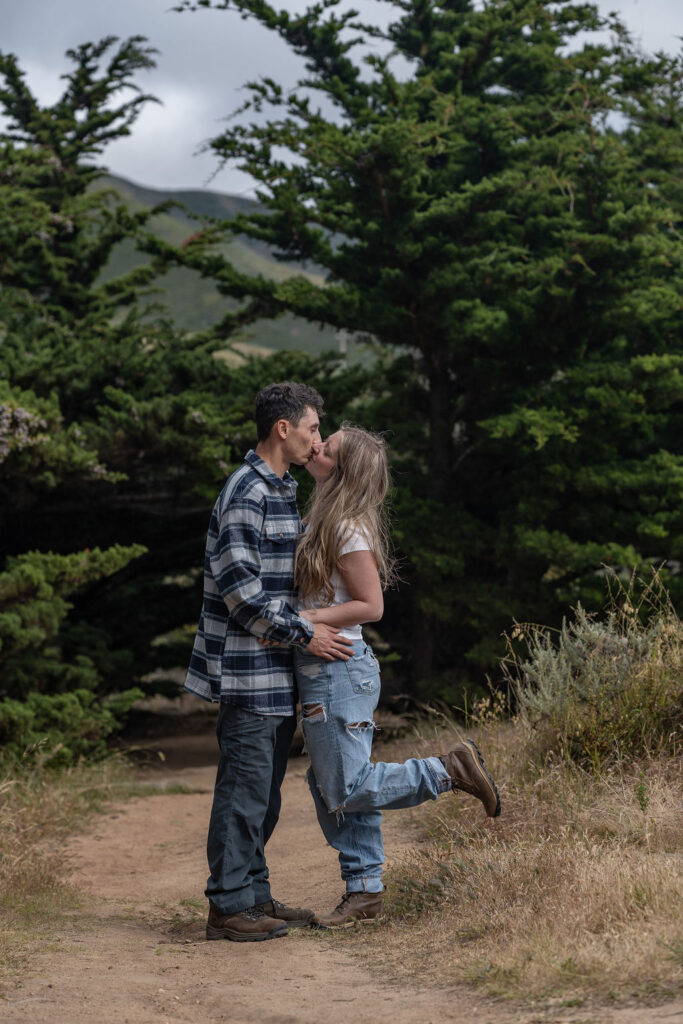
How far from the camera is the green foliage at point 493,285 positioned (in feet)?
33.2

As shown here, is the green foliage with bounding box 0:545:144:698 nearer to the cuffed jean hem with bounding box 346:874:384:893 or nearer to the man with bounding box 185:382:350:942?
the man with bounding box 185:382:350:942

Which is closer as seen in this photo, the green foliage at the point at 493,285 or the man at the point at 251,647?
the man at the point at 251,647

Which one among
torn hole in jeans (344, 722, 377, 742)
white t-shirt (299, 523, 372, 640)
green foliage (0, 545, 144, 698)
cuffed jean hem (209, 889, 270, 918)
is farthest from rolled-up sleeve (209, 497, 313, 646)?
green foliage (0, 545, 144, 698)

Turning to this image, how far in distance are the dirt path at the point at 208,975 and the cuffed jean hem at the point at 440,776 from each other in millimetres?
710

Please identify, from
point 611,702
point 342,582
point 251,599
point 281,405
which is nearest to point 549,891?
point 342,582

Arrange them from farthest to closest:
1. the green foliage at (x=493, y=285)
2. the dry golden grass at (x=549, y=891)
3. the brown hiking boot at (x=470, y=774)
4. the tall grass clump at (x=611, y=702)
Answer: the green foliage at (x=493, y=285) → the tall grass clump at (x=611, y=702) → the brown hiking boot at (x=470, y=774) → the dry golden grass at (x=549, y=891)

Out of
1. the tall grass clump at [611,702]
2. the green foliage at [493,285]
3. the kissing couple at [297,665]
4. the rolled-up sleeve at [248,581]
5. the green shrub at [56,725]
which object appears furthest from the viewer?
the green foliage at [493,285]

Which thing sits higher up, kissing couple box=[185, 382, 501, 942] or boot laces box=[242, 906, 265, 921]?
kissing couple box=[185, 382, 501, 942]

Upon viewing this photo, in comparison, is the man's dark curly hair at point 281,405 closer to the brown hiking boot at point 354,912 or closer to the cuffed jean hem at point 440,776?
the cuffed jean hem at point 440,776

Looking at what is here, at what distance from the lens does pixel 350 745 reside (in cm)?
420

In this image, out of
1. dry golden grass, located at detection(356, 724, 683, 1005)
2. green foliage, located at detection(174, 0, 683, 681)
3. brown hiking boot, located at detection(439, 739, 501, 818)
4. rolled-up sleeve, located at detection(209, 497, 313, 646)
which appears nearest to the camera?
dry golden grass, located at detection(356, 724, 683, 1005)

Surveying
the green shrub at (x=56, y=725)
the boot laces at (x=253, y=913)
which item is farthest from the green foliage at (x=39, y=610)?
the boot laces at (x=253, y=913)

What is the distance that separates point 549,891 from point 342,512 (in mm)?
1643

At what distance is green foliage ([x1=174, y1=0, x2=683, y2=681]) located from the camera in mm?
10117
